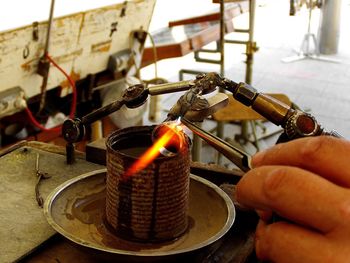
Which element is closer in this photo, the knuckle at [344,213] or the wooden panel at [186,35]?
the knuckle at [344,213]

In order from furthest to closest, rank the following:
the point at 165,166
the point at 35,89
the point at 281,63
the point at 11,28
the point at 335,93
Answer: the point at 281,63 < the point at 335,93 < the point at 35,89 < the point at 11,28 < the point at 165,166

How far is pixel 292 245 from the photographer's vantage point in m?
0.56

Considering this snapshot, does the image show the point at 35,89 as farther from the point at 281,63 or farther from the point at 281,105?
the point at 281,63

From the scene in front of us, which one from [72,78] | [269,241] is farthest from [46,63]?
[269,241]

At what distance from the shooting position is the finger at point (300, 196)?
1.72 ft

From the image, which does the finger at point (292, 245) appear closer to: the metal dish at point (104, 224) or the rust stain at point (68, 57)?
the metal dish at point (104, 224)

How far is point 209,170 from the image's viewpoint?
3.74ft

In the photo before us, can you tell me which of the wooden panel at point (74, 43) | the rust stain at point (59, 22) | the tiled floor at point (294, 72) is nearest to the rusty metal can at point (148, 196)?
the wooden panel at point (74, 43)

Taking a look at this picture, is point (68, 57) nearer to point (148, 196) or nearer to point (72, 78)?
point (72, 78)

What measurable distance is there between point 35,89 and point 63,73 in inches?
6.5

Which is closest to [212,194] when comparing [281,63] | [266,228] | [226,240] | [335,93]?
[226,240]

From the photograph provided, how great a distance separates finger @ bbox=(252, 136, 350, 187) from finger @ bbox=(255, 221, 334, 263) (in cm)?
7

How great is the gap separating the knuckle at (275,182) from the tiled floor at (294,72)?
294cm

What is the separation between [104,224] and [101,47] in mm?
1714
